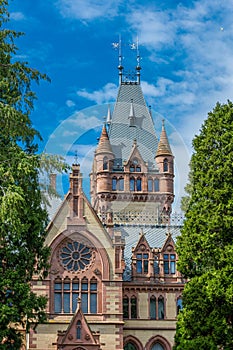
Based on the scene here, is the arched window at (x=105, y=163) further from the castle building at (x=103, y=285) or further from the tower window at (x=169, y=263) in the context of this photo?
the tower window at (x=169, y=263)

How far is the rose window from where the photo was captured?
172 feet

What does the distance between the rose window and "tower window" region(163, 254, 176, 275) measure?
5931 millimetres

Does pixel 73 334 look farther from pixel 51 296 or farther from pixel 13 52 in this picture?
pixel 13 52

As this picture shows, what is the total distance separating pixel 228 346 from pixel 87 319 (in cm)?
1712

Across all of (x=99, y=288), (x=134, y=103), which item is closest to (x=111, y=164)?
(x=134, y=103)

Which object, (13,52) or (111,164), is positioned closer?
(13,52)

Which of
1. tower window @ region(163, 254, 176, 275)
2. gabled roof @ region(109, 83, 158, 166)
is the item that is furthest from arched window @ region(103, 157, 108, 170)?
tower window @ region(163, 254, 176, 275)

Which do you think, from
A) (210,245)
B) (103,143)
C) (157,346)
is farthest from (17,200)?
(103,143)

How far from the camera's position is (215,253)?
36.4 metres

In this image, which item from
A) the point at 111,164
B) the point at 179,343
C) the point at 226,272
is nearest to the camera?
the point at 226,272

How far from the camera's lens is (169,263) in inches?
2130

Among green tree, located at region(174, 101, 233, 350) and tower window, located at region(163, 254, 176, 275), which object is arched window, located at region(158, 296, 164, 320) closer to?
tower window, located at region(163, 254, 176, 275)

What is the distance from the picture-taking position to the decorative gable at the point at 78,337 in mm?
49219

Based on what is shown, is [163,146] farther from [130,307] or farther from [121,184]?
[130,307]
